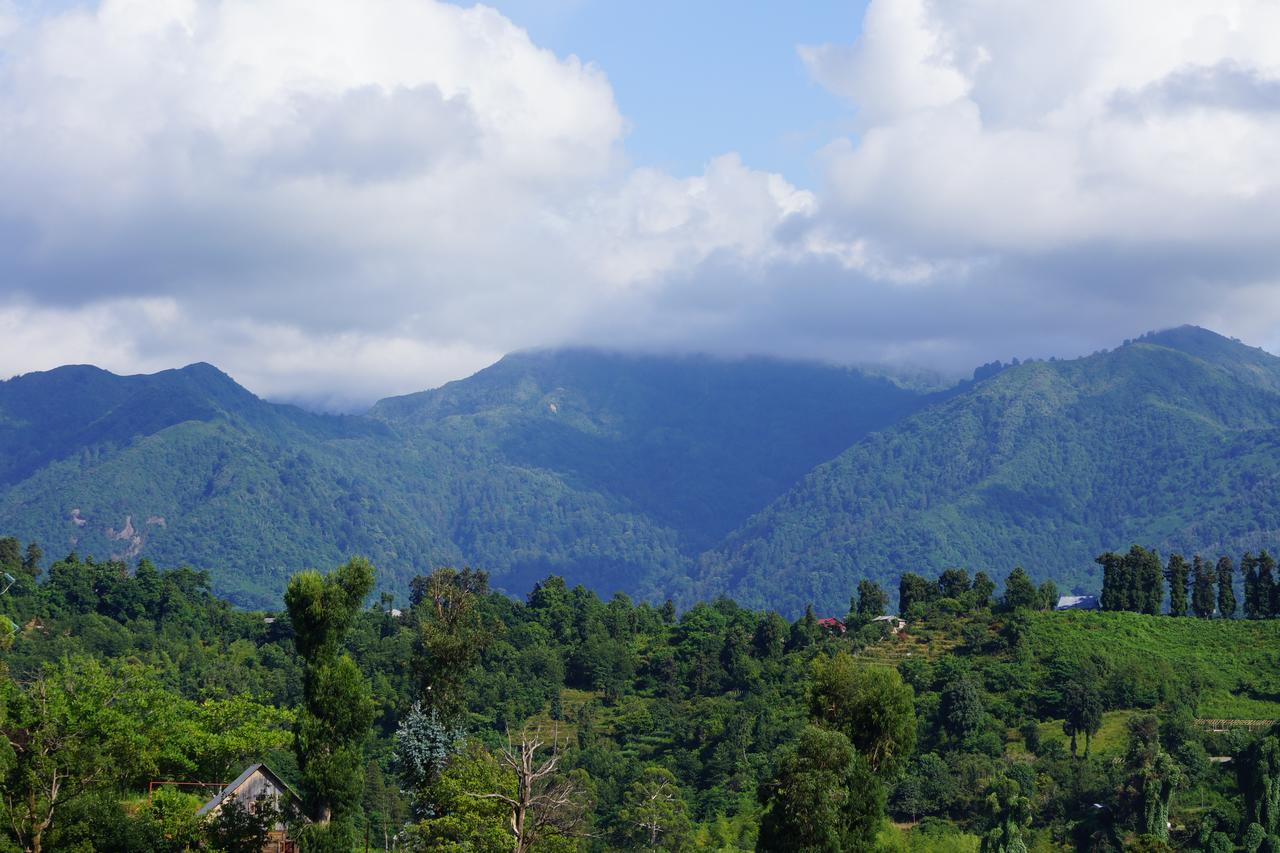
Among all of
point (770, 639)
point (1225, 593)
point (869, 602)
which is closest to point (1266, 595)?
point (1225, 593)

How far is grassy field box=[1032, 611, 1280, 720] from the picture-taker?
119m

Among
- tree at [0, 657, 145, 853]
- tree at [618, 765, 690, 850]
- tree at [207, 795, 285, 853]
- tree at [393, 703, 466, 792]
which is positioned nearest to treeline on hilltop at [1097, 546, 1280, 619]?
tree at [618, 765, 690, 850]

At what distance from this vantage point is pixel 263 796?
65.1 meters

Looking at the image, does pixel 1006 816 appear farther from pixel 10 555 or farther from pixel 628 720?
pixel 10 555

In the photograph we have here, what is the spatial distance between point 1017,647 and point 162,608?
93762 millimetres

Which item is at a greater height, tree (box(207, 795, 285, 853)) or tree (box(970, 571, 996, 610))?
tree (box(970, 571, 996, 610))

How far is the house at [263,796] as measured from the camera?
214 feet

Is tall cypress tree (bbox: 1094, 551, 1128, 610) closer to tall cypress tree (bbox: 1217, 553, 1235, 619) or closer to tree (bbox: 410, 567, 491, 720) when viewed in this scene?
tall cypress tree (bbox: 1217, 553, 1235, 619)

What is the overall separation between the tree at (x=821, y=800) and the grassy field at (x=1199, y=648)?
2486 inches

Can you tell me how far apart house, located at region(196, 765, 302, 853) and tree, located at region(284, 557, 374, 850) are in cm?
231

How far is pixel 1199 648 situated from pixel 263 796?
9589cm

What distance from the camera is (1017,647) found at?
131 meters

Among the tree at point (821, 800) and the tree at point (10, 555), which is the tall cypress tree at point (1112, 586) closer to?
the tree at point (821, 800)

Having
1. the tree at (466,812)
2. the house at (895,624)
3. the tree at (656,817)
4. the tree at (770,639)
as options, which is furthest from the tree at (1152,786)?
the tree at (770,639)
